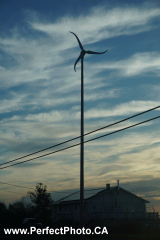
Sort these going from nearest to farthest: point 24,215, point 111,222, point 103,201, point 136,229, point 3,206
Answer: point 136,229 < point 111,222 < point 103,201 < point 24,215 < point 3,206

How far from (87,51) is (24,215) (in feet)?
160

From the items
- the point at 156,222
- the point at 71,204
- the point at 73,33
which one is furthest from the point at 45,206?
the point at 73,33

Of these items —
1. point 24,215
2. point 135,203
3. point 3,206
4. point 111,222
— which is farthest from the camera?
point 3,206

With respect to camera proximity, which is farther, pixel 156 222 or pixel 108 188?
pixel 108 188

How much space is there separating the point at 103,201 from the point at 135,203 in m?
7.51

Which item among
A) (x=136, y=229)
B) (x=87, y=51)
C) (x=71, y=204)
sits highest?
(x=87, y=51)

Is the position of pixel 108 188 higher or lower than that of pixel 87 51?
lower

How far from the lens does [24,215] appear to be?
6756 cm

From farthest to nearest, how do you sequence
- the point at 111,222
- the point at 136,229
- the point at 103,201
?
the point at 103,201
the point at 111,222
the point at 136,229

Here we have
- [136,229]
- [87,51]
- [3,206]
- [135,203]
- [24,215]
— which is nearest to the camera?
[87,51]

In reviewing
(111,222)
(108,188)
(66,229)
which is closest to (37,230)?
(66,229)

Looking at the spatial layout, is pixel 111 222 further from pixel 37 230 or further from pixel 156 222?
pixel 37 230

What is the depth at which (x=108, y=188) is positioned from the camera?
188 feet

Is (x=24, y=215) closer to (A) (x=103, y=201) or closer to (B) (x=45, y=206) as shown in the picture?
(B) (x=45, y=206)
